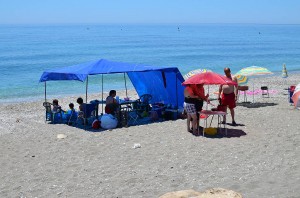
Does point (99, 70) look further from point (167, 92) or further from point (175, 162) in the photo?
point (175, 162)

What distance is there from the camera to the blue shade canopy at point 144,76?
478 inches

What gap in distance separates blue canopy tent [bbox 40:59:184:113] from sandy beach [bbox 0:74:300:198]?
4.92 feet

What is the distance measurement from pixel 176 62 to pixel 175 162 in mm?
39641

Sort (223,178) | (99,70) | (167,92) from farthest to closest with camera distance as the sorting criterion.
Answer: (167,92), (99,70), (223,178)

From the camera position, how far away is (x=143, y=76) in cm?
1481

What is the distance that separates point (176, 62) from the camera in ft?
155

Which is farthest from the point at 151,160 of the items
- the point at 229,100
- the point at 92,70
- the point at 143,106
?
the point at 143,106

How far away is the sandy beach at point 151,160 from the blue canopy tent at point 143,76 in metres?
1.50

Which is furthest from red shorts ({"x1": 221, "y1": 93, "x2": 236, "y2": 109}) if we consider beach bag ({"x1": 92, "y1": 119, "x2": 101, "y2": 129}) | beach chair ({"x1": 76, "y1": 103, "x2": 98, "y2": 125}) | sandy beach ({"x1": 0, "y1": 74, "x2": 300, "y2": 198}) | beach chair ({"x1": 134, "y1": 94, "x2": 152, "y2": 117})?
beach chair ({"x1": 76, "y1": 103, "x2": 98, "y2": 125})

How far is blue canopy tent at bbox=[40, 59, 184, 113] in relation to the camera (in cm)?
1213

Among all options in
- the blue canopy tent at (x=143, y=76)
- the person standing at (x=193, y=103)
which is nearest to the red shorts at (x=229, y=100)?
the person standing at (x=193, y=103)

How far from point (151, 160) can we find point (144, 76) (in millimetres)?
6887

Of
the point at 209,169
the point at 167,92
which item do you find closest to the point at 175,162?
the point at 209,169

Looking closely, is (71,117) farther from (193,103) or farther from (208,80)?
(208,80)
